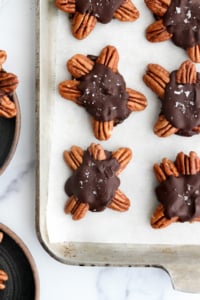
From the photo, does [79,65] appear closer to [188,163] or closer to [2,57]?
[2,57]

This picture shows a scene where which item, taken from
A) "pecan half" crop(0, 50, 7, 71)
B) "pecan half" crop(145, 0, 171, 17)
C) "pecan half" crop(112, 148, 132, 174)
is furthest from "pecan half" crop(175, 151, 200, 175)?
"pecan half" crop(0, 50, 7, 71)

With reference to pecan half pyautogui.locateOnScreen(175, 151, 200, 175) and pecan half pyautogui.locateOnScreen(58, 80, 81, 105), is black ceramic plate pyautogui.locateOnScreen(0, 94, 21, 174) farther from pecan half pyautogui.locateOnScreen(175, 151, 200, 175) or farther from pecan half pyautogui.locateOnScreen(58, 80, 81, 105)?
pecan half pyautogui.locateOnScreen(175, 151, 200, 175)

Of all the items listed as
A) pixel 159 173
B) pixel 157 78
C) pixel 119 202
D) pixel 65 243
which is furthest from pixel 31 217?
pixel 157 78

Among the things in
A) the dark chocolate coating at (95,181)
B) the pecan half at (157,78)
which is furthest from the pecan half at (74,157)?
the pecan half at (157,78)

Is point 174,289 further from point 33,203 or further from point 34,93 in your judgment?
point 34,93

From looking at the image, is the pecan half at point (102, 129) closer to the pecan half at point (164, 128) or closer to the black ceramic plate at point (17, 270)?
the pecan half at point (164, 128)

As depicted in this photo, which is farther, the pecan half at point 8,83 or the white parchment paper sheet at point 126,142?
the white parchment paper sheet at point 126,142
